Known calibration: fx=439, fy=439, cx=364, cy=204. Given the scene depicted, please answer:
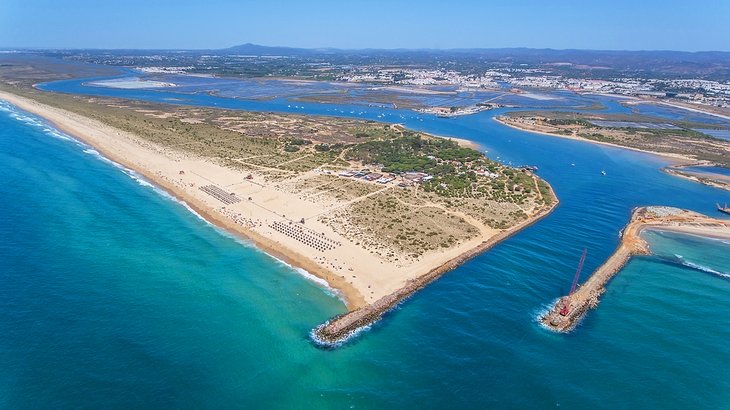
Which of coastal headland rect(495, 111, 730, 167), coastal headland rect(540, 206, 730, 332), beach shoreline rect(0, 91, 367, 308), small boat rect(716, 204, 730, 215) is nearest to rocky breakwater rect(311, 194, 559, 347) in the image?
beach shoreline rect(0, 91, 367, 308)

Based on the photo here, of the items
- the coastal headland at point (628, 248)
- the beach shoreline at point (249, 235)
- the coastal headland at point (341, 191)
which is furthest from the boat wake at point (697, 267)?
the beach shoreline at point (249, 235)

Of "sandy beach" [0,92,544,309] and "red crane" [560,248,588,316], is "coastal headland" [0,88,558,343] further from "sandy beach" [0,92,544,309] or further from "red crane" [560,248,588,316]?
"red crane" [560,248,588,316]

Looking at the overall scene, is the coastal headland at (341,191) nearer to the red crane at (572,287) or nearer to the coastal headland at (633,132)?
the red crane at (572,287)

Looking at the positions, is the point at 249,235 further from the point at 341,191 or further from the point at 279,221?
the point at 341,191

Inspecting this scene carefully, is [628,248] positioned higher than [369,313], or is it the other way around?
[628,248]

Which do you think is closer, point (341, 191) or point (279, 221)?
point (279, 221)

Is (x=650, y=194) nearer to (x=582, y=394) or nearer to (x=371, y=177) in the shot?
(x=371, y=177)

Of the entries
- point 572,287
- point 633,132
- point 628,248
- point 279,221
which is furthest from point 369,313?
point 633,132
